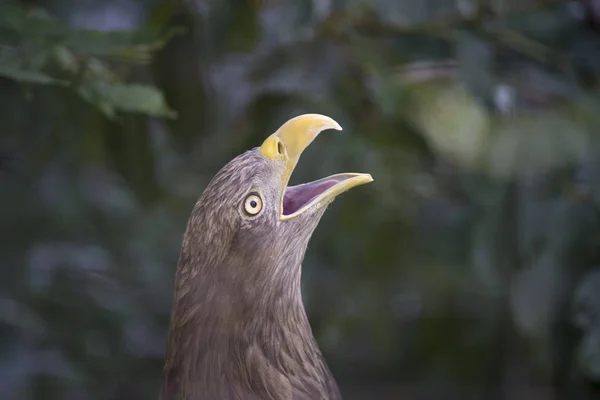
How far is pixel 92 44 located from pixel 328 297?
1.36 metres

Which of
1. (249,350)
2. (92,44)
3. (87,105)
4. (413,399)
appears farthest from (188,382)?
(413,399)

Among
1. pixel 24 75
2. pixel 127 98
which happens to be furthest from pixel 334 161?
pixel 24 75

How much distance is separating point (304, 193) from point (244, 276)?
0.46 feet

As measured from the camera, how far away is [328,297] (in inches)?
108

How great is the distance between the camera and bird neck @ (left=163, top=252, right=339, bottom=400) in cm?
121

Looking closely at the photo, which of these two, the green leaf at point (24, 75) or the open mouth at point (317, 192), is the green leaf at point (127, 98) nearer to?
the green leaf at point (24, 75)

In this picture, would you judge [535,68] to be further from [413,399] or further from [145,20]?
[413,399]

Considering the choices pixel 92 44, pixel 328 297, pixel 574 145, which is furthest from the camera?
pixel 328 297

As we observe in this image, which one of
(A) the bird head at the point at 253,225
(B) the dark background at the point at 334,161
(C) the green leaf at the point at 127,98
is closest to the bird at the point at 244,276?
(A) the bird head at the point at 253,225

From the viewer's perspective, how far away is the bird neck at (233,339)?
1.21 meters

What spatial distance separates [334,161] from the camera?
2.16 meters

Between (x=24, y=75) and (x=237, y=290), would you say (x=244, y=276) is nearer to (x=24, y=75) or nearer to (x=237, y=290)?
(x=237, y=290)

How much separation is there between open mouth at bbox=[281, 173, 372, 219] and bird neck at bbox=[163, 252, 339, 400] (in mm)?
82

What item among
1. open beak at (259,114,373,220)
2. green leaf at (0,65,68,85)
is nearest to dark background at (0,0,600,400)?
green leaf at (0,65,68,85)
